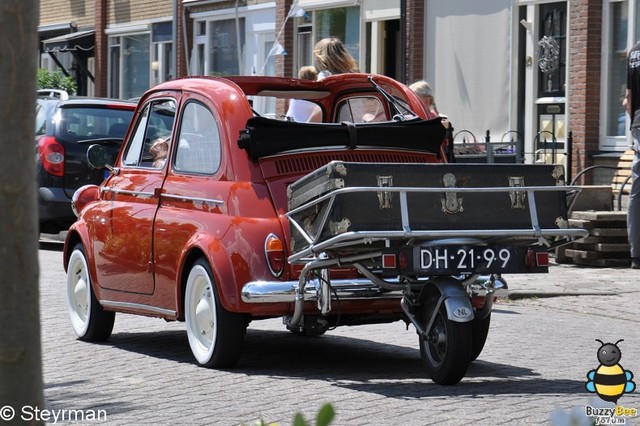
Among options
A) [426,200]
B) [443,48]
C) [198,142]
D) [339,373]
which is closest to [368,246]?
[426,200]

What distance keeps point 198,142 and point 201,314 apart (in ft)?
3.77

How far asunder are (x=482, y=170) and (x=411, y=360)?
1548 mm

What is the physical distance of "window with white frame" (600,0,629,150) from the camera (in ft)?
60.8

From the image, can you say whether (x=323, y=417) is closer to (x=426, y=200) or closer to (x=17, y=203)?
(x=17, y=203)

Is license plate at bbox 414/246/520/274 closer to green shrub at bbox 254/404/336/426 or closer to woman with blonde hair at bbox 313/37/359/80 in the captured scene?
woman with blonde hair at bbox 313/37/359/80

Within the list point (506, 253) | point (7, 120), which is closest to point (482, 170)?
point (506, 253)

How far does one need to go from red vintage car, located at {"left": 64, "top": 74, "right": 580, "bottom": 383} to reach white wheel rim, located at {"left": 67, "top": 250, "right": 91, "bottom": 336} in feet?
0.04

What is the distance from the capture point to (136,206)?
8.91 metres

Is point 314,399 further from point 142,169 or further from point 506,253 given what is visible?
point 142,169

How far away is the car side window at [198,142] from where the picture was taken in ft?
27.4

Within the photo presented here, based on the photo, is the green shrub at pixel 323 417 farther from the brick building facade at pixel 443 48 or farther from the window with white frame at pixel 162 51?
the window with white frame at pixel 162 51

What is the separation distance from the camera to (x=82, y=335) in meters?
A: 9.37

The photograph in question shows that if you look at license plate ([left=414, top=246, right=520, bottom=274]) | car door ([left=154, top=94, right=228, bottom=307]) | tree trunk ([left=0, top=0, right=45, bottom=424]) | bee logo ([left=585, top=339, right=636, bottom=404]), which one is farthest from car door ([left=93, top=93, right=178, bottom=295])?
tree trunk ([left=0, top=0, right=45, bottom=424])

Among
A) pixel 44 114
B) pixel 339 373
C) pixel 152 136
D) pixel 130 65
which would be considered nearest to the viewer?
pixel 339 373
